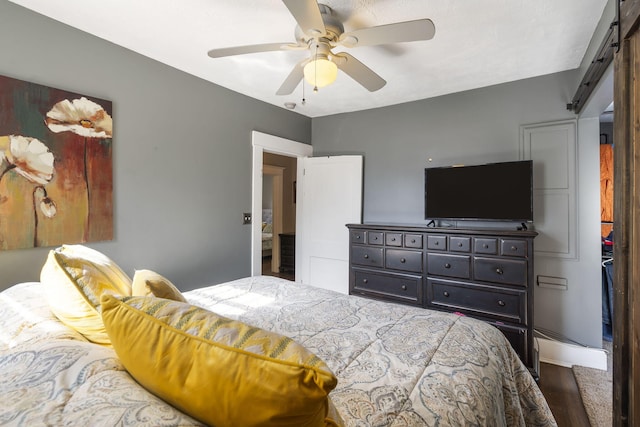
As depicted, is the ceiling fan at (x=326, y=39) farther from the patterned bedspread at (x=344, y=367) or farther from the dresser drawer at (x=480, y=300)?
Result: the dresser drawer at (x=480, y=300)

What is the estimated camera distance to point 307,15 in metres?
1.49

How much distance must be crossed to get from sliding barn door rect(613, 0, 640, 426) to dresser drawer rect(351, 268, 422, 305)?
1606 millimetres

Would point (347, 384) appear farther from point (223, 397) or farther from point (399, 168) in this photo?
point (399, 168)

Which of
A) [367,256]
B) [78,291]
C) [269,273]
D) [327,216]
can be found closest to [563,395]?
[367,256]

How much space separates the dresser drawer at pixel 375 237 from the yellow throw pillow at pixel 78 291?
92.5 inches

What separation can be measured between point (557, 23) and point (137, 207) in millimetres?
3245

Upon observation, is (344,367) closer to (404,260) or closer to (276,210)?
(404,260)

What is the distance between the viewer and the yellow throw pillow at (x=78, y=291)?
106 centimetres

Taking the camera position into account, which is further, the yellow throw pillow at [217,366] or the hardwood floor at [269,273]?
the hardwood floor at [269,273]

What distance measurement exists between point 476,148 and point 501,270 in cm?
127

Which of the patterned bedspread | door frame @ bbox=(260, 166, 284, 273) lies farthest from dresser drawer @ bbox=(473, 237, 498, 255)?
door frame @ bbox=(260, 166, 284, 273)

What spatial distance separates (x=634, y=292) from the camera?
46.3 inches

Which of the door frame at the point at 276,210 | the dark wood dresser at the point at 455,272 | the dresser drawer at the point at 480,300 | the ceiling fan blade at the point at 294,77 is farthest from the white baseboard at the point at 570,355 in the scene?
the door frame at the point at 276,210

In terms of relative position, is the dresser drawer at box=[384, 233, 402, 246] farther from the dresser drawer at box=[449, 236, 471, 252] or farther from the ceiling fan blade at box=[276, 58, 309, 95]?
the ceiling fan blade at box=[276, 58, 309, 95]
